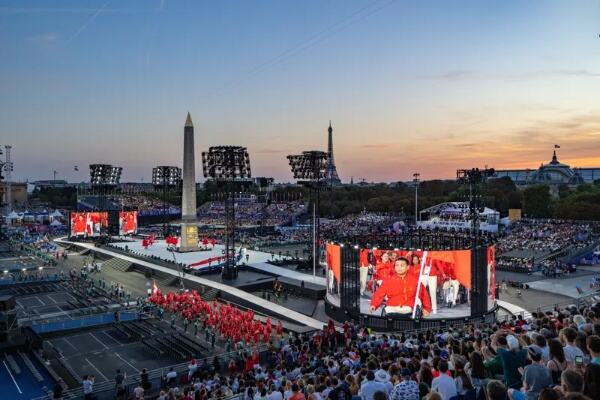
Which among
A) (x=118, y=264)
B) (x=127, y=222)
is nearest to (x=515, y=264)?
(x=118, y=264)

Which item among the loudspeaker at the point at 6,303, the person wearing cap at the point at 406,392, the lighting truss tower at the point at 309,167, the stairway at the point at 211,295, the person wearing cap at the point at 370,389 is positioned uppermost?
the lighting truss tower at the point at 309,167

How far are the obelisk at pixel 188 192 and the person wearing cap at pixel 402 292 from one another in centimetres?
3284

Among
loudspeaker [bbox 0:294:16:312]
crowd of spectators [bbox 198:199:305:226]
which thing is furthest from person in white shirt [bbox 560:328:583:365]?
crowd of spectators [bbox 198:199:305:226]

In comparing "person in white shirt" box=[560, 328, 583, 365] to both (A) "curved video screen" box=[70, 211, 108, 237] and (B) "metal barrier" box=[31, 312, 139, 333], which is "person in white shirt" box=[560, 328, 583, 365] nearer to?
(B) "metal barrier" box=[31, 312, 139, 333]

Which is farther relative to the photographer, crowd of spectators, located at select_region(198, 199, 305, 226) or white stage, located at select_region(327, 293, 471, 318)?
crowd of spectators, located at select_region(198, 199, 305, 226)

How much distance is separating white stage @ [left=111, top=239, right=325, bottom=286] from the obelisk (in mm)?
2081

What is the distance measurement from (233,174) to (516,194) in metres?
83.8

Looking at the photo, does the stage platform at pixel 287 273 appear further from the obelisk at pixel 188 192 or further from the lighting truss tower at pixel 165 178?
the lighting truss tower at pixel 165 178

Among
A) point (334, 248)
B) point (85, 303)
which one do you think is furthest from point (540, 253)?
point (85, 303)

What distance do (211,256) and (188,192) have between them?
8.64 m

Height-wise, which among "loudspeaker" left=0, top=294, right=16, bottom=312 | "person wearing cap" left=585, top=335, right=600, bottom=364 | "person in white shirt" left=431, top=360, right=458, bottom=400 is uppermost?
"person wearing cap" left=585, top=335, right=600, bottom=364

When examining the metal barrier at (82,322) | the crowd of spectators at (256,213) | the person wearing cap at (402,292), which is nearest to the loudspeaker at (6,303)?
the metal barrier at (82,322)

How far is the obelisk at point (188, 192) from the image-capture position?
174 ft

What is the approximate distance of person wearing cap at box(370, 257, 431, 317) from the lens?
24406 mm
